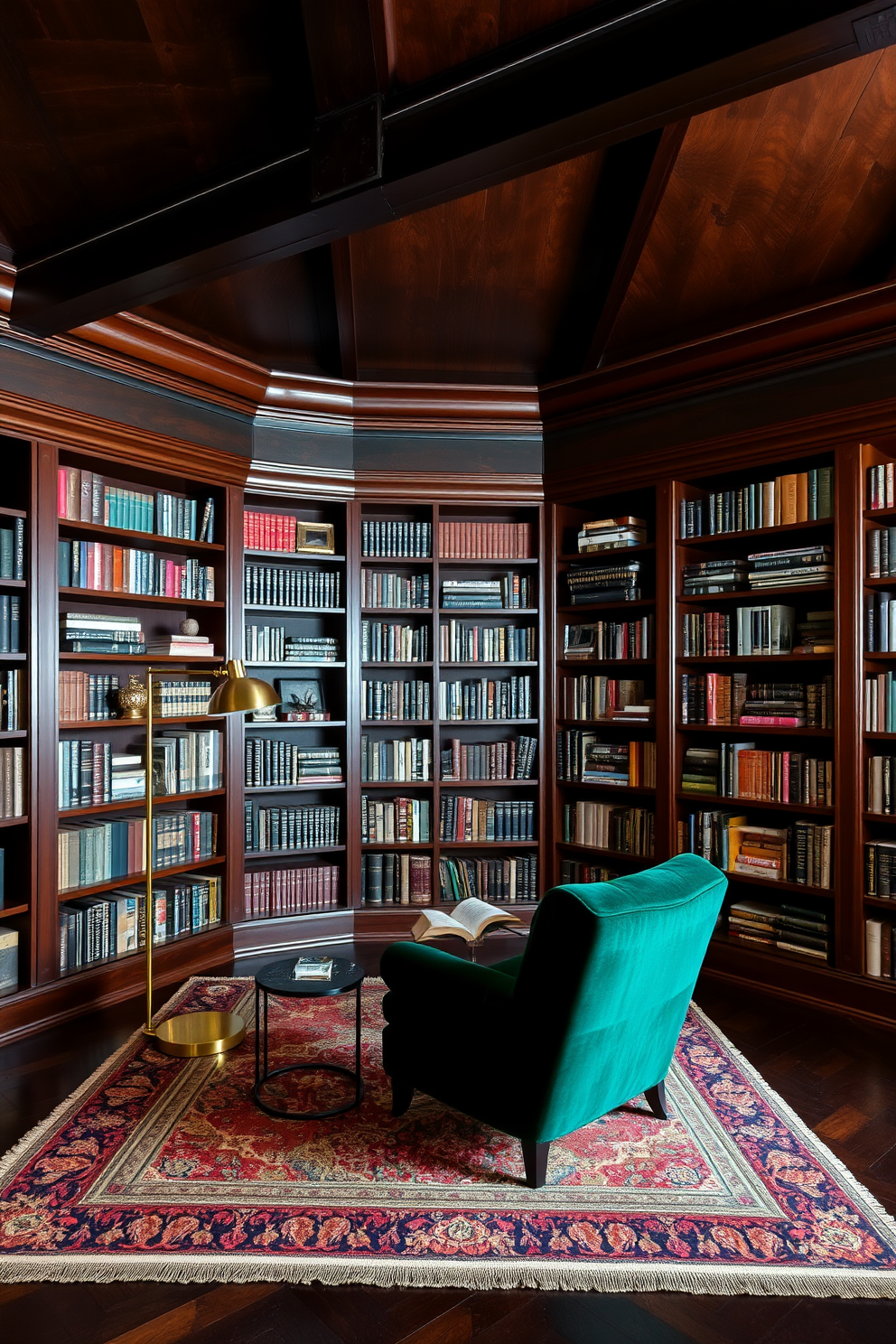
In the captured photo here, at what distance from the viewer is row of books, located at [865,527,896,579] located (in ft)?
11.5

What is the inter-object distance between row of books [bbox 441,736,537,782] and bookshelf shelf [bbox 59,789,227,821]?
1.25 meters

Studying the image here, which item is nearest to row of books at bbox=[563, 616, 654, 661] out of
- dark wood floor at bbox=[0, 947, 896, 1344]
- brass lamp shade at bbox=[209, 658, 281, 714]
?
brass lamp shade at bbox=[209, 658, 281, 714]

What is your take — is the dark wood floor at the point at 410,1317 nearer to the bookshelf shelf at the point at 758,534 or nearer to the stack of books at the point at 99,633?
the stack of books at the point at 99,633

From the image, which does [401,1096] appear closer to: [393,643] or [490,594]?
[393,643]

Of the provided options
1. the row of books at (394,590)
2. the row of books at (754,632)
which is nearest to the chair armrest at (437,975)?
the row of books at (754,632)

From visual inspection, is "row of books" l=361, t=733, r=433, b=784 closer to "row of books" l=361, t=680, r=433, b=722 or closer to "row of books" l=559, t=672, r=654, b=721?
"row of books" l=361, t=680, r=433, b=722

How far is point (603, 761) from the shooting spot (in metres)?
4.58

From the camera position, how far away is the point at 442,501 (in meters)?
4.63

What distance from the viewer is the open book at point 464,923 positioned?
10.0ft

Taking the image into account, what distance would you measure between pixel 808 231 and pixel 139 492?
10.7ft

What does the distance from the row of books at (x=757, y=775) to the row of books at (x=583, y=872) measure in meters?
0.70

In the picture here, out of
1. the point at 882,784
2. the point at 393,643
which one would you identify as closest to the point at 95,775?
the point at 393,643

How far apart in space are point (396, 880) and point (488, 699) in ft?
3.74

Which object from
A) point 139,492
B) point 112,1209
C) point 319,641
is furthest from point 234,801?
point 112,1209
